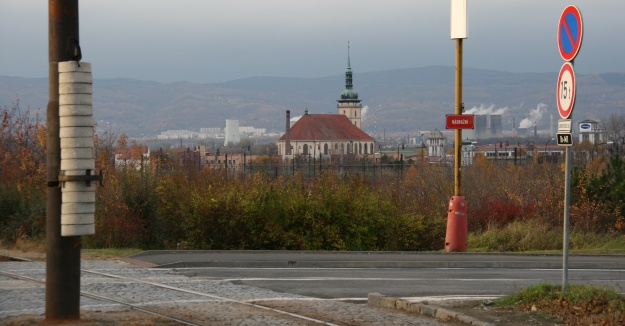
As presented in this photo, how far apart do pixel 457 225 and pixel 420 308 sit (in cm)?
975

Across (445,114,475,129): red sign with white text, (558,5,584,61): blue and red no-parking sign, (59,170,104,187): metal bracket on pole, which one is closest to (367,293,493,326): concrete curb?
(558,5,584,61): blue and red no-parking sign

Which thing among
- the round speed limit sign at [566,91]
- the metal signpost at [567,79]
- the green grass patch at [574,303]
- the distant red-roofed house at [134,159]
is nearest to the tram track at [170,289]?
the green grass patch at [574,303]

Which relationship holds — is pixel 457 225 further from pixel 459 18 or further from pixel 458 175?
pixel 459 18

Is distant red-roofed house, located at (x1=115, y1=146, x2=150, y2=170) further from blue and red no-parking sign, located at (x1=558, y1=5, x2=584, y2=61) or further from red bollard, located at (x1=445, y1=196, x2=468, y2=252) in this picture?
→ blue and red no-parking sign, located at (x1=558, y1=5, x2=584, y2=61)

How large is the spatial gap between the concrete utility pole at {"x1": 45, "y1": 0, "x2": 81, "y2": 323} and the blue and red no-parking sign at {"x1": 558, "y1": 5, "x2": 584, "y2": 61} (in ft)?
20.2

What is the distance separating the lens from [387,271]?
61.3 feet

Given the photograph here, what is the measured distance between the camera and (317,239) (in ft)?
86.2

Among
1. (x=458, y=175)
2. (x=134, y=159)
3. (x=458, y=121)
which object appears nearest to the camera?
(x=458, y=121)

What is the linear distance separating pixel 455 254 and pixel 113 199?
9535 mm

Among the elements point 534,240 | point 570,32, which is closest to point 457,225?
point 534,240

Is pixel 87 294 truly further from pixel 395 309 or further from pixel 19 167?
pixel 19 167

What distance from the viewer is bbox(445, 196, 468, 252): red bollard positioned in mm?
22219

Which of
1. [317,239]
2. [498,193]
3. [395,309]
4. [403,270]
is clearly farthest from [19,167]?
[395,309]

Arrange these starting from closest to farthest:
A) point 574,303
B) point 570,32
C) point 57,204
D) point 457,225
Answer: point 57,204 → point 574,303 → point 570,32 → point 457,225
